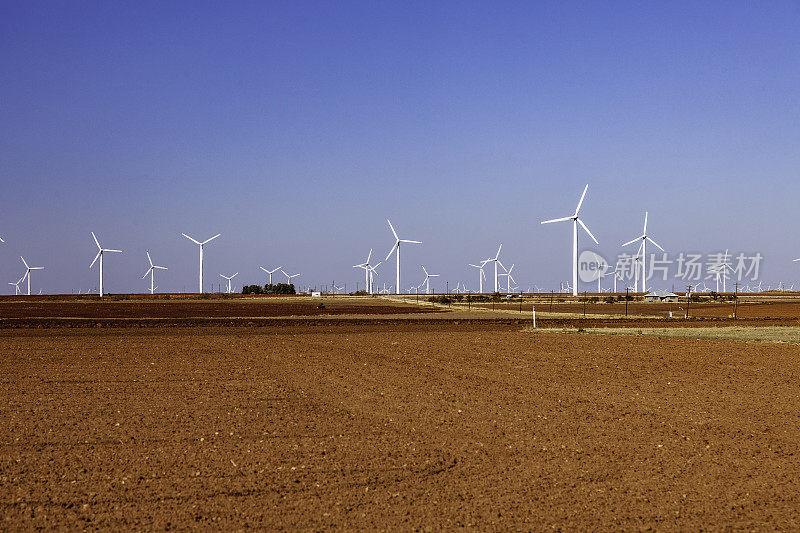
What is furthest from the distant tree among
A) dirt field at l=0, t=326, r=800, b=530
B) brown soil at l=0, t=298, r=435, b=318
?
dirt field at l=0, t=326, r=800, b=530

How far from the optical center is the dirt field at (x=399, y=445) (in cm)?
806

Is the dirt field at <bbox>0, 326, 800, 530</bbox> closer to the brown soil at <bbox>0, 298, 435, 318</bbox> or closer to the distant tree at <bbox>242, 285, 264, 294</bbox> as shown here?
the brown soil at <bbox>0, 298, 435, 318</bbox>

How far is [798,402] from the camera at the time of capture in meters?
15.9

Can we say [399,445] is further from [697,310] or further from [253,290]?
[253,290]

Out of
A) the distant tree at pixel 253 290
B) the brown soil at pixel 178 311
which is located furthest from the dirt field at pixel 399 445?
the distant tree at pixel 253 290

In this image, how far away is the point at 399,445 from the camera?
1141 centimetres

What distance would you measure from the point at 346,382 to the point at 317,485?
9832 millimetres

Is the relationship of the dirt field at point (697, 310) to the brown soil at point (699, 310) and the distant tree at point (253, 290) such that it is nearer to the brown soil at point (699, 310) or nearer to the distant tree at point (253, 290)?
the brown soil at point (699, 310)

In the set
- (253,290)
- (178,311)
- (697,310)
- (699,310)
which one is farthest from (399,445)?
(253,290)

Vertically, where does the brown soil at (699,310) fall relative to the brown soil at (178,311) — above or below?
below

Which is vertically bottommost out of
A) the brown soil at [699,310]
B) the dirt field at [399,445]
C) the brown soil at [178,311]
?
the brown soil at [699,310]

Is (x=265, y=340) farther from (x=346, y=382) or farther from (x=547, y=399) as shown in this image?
(x=547, y=399)

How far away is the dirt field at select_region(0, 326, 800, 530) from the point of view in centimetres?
806

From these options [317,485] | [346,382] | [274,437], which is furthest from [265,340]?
[317,485]
